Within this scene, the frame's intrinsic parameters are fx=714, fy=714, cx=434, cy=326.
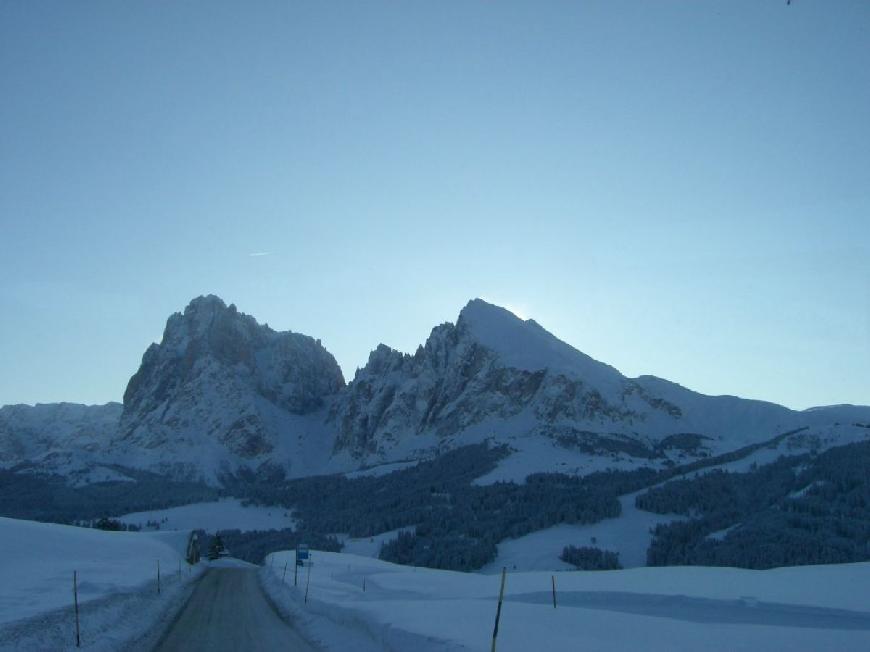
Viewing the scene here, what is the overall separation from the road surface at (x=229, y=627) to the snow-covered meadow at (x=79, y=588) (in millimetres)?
1105

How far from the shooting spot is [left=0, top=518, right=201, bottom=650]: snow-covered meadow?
66.5ft

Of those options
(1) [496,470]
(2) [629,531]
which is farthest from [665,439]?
(2) [629,531]

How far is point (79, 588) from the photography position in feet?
105

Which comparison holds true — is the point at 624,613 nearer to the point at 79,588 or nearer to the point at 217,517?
the point at 79,588

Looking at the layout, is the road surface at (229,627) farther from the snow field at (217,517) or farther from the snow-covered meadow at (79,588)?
the snow field at (217,517)

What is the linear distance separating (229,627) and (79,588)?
1171 centimetres

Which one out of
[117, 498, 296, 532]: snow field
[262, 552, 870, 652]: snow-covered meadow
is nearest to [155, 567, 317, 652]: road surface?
[262, 552, 870, 652]: snow-covered meadow

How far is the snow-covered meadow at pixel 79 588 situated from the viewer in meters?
20.3

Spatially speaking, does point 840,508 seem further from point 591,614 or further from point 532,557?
point 591,614

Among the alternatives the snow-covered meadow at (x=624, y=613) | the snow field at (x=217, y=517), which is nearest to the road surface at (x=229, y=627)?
the snow-covered meadow at (x=624, y=613)

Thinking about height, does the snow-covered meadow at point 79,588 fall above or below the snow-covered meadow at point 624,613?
below

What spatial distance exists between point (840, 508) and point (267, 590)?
65.3 metres

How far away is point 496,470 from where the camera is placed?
14788cm

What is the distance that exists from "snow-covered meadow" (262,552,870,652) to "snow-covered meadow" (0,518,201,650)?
5.99 m
